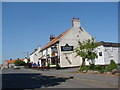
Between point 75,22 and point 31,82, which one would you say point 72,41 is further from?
point 31,82

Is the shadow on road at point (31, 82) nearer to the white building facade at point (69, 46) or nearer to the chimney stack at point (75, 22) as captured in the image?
the white building facade at point (69, 46)

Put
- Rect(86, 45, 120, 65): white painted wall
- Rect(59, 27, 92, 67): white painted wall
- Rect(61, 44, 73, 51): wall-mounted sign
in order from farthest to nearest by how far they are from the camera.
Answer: Rect(61, 44, 73, 51): wall-mounted sign < Rect(59, 27, 92, 67): white painted wall < Rect(86, 45, 120, 65): white painted wall

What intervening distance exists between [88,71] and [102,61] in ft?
28.0

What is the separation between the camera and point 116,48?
109ft

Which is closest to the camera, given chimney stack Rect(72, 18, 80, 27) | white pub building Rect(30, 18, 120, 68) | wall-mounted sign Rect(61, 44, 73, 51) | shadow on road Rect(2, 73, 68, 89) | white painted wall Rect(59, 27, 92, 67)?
shadow on road Rect(2, 73, 68, 89)

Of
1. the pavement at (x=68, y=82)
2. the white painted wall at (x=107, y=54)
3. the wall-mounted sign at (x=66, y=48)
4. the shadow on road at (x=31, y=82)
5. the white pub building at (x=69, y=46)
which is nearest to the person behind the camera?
the pavement at (x=68, y=82)

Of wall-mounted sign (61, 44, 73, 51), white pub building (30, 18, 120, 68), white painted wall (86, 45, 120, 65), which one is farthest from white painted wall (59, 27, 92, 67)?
white painted wall (86, 45, 120, 65)

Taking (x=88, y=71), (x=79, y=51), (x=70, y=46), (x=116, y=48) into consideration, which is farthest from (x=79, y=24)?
(x=88, y=71)

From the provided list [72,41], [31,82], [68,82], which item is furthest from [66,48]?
[68,82]

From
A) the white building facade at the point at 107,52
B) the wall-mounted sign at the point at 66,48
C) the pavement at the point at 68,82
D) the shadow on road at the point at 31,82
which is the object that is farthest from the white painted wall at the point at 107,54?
the shadow on road at the point at 31,82

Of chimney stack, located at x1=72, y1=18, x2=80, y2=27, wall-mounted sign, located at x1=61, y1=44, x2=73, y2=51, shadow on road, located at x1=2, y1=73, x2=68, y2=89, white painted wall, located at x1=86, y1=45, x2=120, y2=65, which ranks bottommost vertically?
shadow on road, located at x1=2, y1=73, x2=68, y2=89

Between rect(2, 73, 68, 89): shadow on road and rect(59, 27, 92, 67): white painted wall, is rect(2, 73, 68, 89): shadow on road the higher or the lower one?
the lower one

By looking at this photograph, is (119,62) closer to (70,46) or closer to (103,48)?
(103,48)

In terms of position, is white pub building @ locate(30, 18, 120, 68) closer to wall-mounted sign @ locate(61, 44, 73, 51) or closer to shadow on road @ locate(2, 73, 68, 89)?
wall-mounted sign @ locate(61, 44, 73, 51)
